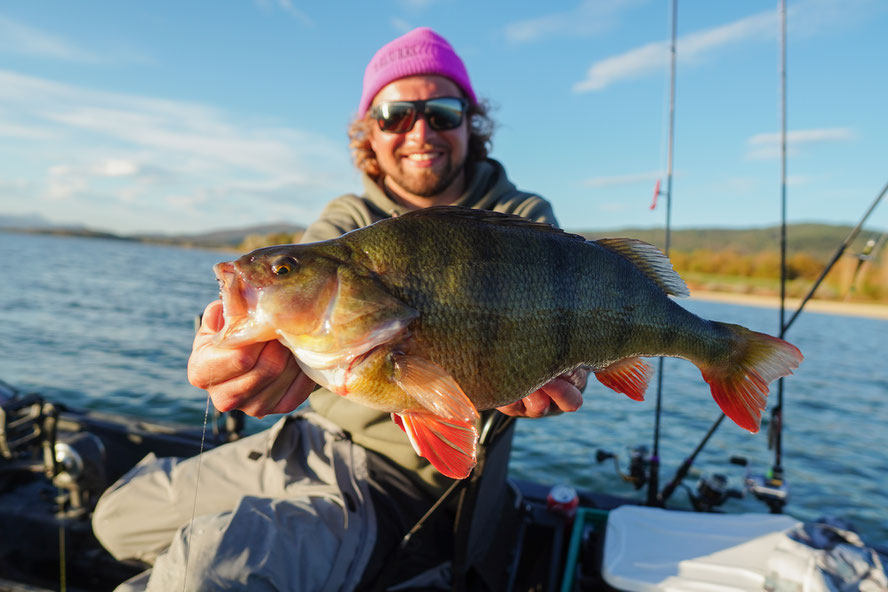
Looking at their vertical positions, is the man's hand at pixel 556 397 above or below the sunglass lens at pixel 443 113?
below

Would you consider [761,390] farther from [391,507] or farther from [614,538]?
[391,507]

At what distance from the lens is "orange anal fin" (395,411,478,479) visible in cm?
168

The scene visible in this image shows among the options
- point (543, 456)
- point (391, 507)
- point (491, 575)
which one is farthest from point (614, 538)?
point (543, 456)

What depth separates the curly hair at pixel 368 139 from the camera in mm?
4004

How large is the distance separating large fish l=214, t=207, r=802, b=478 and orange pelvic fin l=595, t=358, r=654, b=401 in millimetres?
96

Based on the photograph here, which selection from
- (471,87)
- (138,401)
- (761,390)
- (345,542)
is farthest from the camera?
(138,401)

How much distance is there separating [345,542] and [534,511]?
6.19ft

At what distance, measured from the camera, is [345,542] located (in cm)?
248

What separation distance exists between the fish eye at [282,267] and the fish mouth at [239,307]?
0.08 metres

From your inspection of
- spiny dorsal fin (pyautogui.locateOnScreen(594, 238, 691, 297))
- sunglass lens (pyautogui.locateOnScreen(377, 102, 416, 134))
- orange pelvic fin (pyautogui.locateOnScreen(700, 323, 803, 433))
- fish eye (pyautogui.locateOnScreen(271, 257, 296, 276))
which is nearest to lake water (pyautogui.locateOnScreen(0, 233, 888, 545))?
orange pelvic fin (pyautogui.locateOnScreen(700, 323, 803, 433))

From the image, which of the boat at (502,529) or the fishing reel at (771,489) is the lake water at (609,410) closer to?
the fishing reel at (771,489)

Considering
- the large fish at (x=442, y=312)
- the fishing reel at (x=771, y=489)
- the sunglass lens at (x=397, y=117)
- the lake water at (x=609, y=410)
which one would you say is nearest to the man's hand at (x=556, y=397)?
the large fish at (x=442, y=312)

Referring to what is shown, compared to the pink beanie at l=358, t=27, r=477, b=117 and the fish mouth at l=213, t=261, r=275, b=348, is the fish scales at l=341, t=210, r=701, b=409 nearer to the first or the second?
the fish mouth at l=213, t=261, r=275, b=348

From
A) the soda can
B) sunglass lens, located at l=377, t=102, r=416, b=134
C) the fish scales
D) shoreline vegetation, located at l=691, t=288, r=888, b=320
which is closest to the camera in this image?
the fish scales
